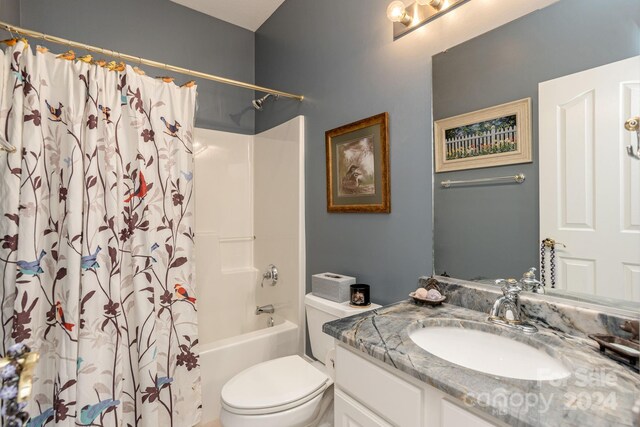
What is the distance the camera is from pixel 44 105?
4.33 feet

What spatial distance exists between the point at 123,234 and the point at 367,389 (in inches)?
49.5

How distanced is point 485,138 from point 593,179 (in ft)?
1.19

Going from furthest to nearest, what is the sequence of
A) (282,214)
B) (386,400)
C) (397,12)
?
(282,214) → (397,12) → (386,400)

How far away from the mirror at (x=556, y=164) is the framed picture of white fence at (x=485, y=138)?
24mm

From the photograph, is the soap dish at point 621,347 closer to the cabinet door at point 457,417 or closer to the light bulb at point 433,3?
the cabinet door at point 457,417

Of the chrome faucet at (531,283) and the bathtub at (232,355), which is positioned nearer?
the chrome faucet at (531,283)

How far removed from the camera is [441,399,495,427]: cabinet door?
66cm

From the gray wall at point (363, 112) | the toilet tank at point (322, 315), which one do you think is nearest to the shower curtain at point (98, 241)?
the toilet tank at point (322, 315)

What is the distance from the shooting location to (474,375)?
0.71 metres

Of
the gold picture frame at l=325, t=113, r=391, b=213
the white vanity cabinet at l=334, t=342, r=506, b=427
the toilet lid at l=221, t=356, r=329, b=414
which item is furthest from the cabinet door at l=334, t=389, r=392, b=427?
the gold picture frame at l=325, t=113, r=391, b=213

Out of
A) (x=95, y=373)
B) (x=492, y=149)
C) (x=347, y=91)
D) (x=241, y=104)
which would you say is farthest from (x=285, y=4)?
(x=95, y=373)

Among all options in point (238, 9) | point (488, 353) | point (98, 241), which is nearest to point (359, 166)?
point (488, 353)

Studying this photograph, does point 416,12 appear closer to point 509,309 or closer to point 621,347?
point 509,309

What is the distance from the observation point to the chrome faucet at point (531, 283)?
40.6 inches
